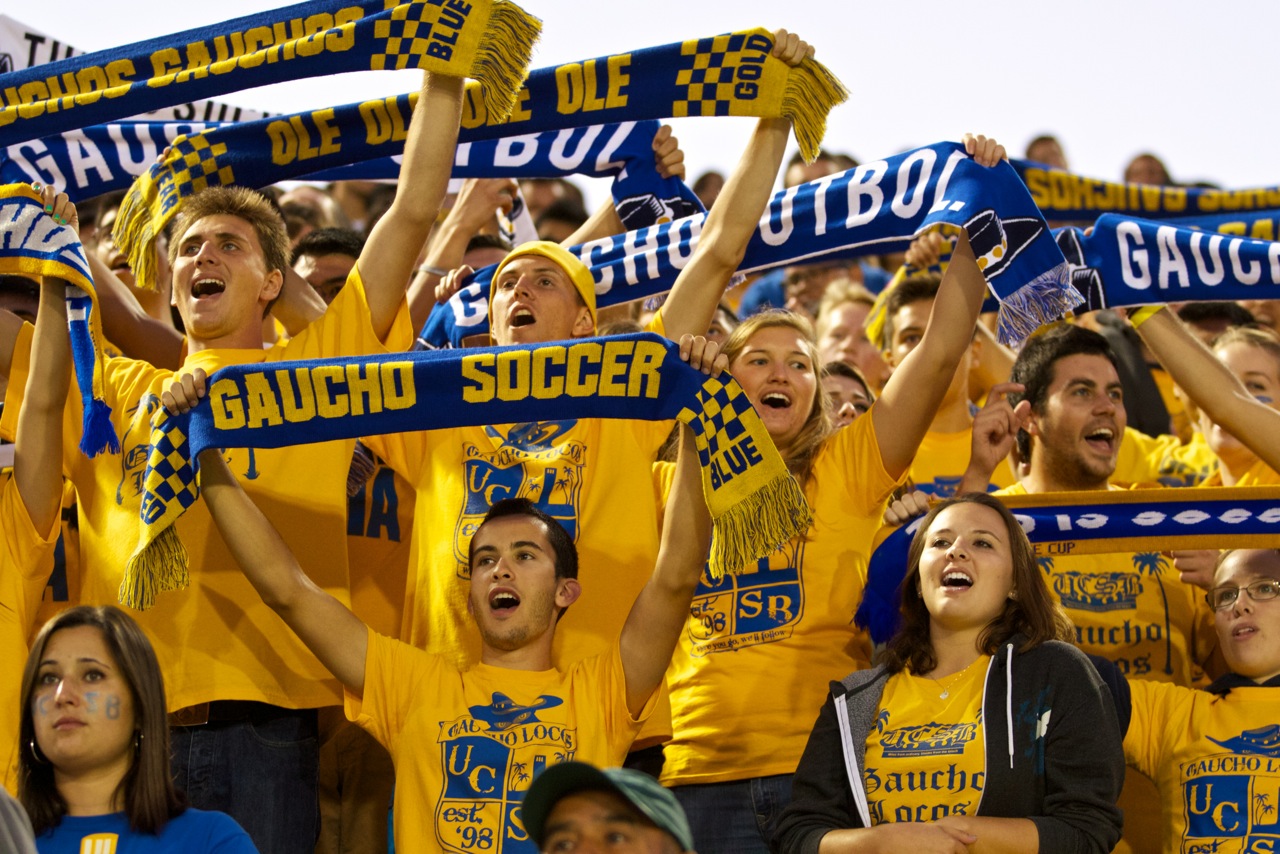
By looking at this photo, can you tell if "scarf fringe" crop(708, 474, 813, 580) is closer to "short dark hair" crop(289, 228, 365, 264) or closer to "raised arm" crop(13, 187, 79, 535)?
"raised arm" crop(13, 187, 79, 535)

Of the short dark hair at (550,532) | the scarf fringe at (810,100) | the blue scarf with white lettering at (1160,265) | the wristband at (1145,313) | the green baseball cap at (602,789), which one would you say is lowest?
the green baseball cap at (602,789)

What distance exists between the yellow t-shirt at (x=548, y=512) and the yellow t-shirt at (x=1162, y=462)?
2.62 meters

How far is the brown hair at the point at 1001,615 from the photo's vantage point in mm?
4191

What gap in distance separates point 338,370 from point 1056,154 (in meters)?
8.17

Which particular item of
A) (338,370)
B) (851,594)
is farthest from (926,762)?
(338,370)

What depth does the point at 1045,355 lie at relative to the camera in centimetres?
587

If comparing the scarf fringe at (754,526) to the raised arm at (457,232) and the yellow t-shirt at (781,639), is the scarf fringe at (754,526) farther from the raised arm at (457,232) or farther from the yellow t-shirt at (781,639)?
the raised arm at (457,232)

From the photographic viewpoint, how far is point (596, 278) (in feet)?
18.6

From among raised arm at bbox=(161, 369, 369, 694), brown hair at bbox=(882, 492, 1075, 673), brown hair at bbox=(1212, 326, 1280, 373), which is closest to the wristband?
brown hair at bbox=(1212, 326, 1280, 373)

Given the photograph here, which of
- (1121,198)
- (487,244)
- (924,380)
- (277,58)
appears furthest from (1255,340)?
(277,58)

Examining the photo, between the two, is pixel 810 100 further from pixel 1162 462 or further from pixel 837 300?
pixel 837 300

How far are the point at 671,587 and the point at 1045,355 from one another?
2.34m

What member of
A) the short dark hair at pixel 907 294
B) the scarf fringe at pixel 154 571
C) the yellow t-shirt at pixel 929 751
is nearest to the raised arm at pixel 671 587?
the yellow t-shirt at pixel 929 751

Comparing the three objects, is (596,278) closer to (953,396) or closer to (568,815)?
(953,396)
